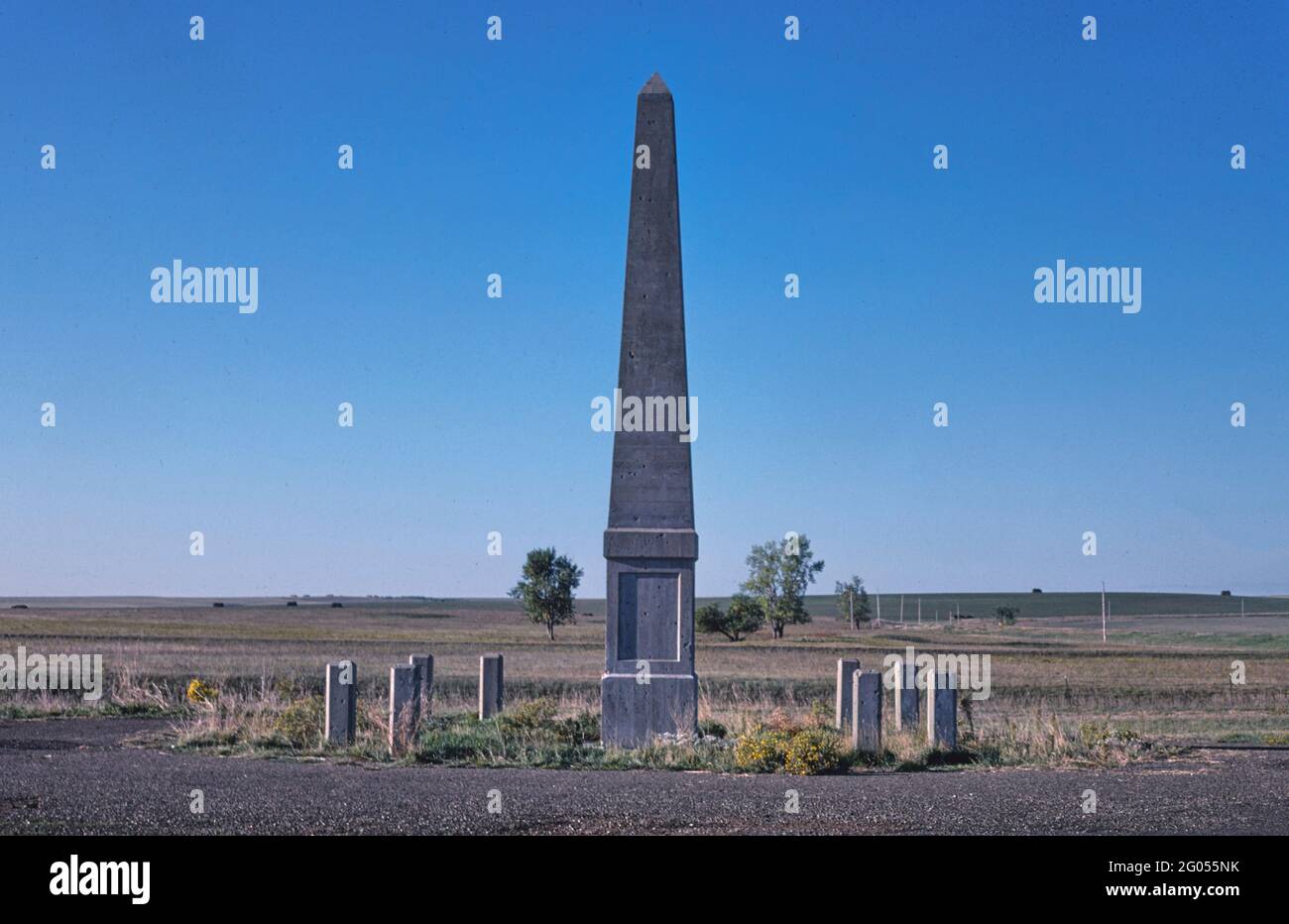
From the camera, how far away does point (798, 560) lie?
92.5 m

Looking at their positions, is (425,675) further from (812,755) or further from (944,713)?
(944,713)

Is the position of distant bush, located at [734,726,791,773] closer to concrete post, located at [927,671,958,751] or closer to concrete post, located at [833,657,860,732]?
concrete post, located at [927,671,958,751]

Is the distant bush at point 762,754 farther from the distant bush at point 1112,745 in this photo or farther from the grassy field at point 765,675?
the distant bush at point 1112,745

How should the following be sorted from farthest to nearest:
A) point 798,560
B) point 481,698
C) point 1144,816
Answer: point 798,560 < point 481,698 < point 1144,816

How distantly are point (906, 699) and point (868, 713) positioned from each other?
2.68m

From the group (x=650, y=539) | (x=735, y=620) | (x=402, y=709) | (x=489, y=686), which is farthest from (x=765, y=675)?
(x=735, y=620)

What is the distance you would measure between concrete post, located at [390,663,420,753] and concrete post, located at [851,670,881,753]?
5.79 metres

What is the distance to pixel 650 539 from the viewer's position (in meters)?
17.0

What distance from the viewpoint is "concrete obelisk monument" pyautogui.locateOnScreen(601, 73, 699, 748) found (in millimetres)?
17000

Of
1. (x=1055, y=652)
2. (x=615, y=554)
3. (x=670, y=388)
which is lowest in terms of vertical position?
(x=1055, y=652)

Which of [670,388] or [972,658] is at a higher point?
[670,388]
